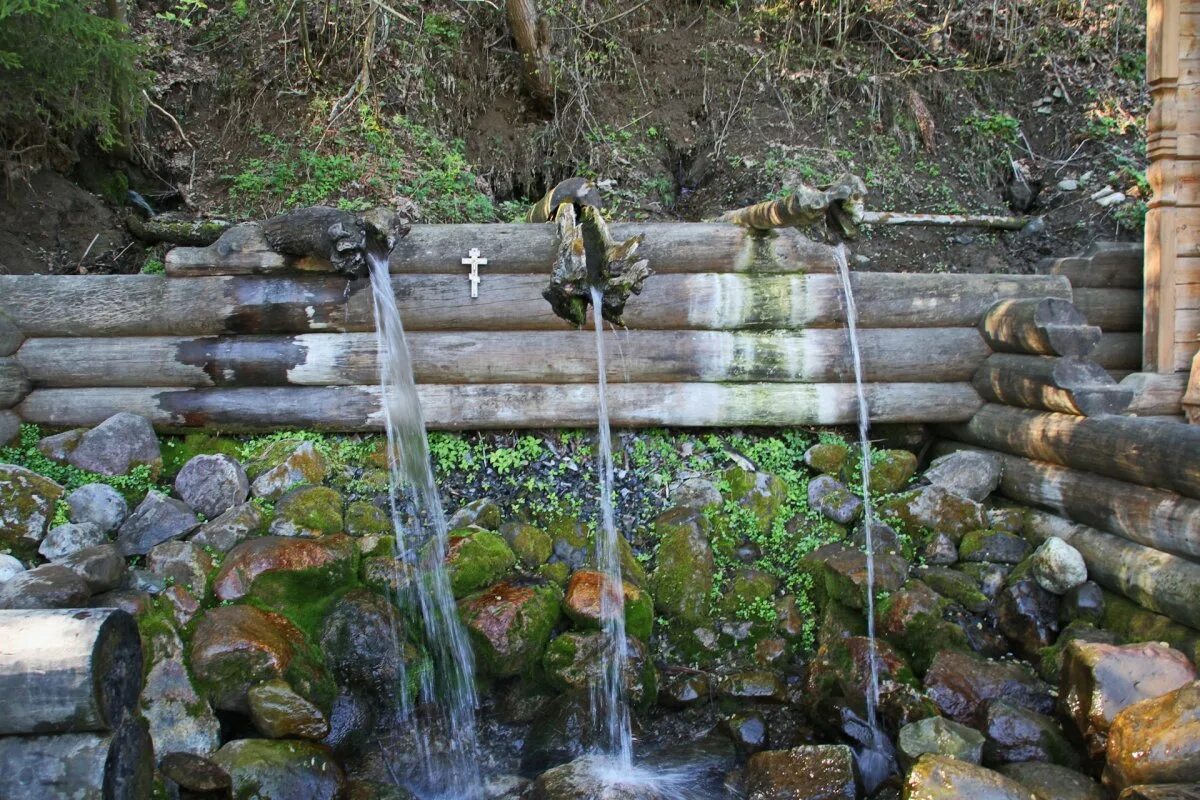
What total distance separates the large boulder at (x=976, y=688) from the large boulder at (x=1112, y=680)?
0.93 feet

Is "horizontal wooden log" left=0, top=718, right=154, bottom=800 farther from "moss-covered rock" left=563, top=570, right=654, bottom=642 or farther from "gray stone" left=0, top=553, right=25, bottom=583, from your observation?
"moss-covered rock" left=563, top=570, right=654, bottom=642

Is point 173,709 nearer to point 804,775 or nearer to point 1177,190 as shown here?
point 804,775

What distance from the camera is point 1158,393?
23.7ft

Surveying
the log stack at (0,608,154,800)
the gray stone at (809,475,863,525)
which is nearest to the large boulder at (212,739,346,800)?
the log stack at (0,608,154,800)

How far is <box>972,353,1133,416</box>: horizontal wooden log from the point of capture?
6066mm

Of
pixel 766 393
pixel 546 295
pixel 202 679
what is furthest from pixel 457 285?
pixel 202 679

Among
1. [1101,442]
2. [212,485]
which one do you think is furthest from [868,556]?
[212,485]

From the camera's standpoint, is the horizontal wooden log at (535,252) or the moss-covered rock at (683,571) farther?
the horizontal wooden log at (535,252)

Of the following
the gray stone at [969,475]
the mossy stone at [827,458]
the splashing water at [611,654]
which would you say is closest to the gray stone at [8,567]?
the splashing water at [611,654]

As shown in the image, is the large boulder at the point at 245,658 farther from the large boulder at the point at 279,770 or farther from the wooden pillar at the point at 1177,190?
the wooden pillar at the point at 1177,190

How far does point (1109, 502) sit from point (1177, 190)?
325cm

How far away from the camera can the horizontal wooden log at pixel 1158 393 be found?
284 inches

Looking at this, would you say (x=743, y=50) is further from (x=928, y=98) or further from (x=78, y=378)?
(x=78, y=378)

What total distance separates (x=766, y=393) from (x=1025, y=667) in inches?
106
